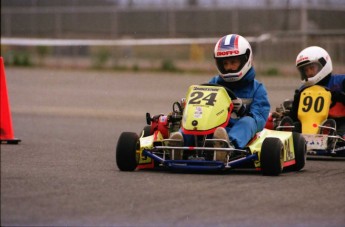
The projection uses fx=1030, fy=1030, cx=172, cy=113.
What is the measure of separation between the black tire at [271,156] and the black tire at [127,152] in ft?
3.85

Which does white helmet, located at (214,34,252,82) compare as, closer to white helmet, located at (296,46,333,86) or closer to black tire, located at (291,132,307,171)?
black tire, located at (291,132,307,171)

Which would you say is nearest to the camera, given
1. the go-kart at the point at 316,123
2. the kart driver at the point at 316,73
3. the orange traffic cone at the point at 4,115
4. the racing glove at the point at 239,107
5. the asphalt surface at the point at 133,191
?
the asphalt surface at the point at 133,191

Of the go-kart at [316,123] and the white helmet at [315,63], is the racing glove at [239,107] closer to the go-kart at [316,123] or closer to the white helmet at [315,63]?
the go-kart at [316,123]

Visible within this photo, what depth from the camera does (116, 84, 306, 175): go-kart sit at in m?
9.19

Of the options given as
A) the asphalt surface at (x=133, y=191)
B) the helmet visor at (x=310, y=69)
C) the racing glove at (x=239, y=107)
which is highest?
the helmet visor at (x=310, y=69)

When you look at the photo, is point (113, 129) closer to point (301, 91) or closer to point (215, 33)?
point (301, 91)

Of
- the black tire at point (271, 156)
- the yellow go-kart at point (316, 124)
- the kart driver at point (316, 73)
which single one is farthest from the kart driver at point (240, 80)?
the kart driver at point (316, 73)

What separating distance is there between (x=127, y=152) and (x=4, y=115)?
2786mm

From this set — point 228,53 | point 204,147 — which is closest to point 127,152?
point 204,147

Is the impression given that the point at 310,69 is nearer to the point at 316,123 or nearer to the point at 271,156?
the point at 316,123

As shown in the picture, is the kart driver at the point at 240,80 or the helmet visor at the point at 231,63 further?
the helmet visor at the point at 231,63

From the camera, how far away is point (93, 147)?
1230 centimetres

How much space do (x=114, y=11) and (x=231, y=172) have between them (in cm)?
2480

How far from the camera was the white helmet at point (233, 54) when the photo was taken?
10.2m
